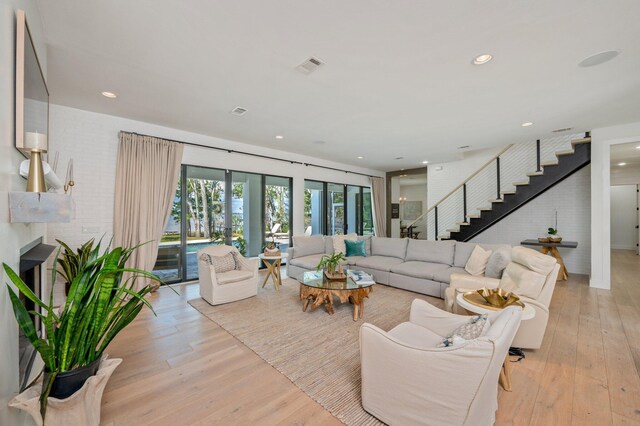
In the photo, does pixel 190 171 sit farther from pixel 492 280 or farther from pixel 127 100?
pixel 492 280

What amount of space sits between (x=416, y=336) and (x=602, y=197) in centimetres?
508

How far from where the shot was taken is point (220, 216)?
18.0ft

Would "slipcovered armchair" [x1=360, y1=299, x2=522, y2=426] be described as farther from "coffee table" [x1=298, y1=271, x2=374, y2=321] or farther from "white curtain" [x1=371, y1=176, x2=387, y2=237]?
"white curtain" [x1=371, y1=176, x2=387, y2=237]

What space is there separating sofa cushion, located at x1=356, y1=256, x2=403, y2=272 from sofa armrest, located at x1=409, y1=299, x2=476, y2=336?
A: 99.9 inches

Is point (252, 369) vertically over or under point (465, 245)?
under

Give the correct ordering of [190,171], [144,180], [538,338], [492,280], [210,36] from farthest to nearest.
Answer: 1. [190,171]
2. [144,180]
3. [492,280]
4. [538,338]
5. [210,36]

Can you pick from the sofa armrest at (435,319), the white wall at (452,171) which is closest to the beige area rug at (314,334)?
the sofa armrest at (435,319)

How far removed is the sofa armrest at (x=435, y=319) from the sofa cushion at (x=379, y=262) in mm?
2538

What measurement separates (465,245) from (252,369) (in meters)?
3.87

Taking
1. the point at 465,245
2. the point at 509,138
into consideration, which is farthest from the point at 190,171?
the point at 509,138

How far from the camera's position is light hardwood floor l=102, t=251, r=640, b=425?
1785 mm

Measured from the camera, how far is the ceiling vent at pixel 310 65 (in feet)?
8.44

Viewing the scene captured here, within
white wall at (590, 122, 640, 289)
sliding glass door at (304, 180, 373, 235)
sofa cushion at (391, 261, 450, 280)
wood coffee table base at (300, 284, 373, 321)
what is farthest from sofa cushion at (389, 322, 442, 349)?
sliding glass door at (304, 180, 373, 235)

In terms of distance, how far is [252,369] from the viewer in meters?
2.32
